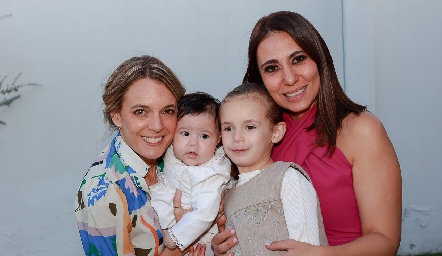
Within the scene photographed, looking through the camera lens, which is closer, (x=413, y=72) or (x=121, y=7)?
(x=121, y=7)

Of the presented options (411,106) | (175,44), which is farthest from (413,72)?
(175,44)

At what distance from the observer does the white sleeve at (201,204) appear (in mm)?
3076

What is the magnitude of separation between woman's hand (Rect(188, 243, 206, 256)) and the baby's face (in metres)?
0.41

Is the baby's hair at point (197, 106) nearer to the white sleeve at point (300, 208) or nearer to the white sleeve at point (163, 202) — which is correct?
Answer: the white sleeve at point (163, 202)

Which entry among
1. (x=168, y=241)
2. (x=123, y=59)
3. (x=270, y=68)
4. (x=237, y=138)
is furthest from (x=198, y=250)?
(x=123, y=59)

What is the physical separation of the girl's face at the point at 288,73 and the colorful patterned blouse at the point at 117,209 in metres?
0.73

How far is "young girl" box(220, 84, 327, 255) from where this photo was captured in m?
2.83

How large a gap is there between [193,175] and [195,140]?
18 cm

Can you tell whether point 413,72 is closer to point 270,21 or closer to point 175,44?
point 175,44

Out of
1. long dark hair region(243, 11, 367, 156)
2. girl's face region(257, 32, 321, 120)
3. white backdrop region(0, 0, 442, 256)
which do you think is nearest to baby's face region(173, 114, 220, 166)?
girl's face region(257, 32, 321, 120)

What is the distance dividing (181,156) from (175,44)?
262cm

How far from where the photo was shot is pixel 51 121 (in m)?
5.52

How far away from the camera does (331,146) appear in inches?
119

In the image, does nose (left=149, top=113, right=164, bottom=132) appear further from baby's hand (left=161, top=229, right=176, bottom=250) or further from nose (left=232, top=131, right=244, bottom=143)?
baby's hand (left=161, top=229, right=176, bottom=250)
